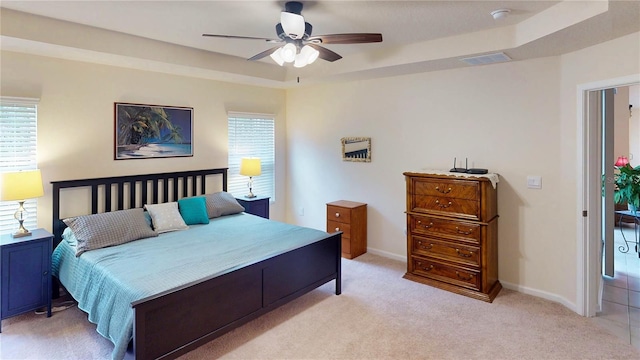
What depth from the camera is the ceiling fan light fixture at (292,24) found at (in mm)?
2457

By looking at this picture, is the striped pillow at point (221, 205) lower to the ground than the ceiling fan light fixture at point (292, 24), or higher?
lower

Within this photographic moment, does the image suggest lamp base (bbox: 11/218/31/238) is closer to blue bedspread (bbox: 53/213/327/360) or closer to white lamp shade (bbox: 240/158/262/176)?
blue bedspread (bbox: 53/213/327/360)

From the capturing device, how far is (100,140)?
391 cm

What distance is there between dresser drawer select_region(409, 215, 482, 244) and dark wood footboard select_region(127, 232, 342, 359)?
1062 millimetres

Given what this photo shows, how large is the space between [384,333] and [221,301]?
53.2 inches

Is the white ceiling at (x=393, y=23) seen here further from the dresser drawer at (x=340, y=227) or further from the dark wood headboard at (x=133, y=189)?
the dresser drawer at (x=340, y=227)

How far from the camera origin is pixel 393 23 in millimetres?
3133

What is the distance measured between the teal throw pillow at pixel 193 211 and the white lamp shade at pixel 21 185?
4.49ft

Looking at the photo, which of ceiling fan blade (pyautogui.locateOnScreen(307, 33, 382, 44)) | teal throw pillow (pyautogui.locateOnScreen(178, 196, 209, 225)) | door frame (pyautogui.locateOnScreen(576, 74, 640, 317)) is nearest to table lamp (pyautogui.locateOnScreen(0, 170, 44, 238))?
teal throw pillow (pyautogui.locateOnScreen(178, 196, 209, 225))

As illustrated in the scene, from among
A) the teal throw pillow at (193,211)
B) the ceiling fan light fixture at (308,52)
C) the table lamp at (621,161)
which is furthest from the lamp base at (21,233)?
the table lamp at (621,161)

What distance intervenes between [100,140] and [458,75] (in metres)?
4.05

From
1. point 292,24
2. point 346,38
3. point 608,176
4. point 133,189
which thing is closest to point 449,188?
point 608,176

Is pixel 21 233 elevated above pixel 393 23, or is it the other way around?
pixel 393 23

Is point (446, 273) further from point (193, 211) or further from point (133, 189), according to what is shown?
point (133, 189)
